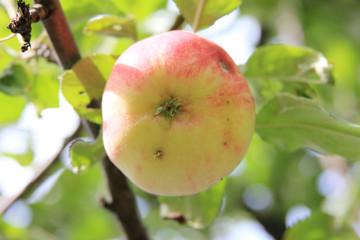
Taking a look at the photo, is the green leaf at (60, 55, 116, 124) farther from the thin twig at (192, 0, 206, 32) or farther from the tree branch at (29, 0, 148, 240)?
the thin twig at (192, 0, 206, 32)

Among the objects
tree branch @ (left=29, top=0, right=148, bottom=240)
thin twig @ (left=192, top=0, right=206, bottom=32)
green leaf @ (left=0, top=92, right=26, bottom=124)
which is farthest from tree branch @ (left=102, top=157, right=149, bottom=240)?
green leaf @ (left=0, top=92, right=26, bottom=124)

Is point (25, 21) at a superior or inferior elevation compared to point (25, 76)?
superior

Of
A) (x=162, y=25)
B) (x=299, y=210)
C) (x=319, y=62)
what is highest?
(x=319, y=62)

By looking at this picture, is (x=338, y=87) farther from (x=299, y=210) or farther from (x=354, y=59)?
(x=299, y=210)

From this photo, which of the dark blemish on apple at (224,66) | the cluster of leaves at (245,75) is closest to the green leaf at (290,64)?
the cluster of leaves at (245,75)

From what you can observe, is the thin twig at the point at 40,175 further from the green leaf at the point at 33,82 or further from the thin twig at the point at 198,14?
the thin twig at the point at 198,14

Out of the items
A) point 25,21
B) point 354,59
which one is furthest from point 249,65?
point 354,59
